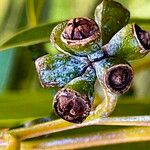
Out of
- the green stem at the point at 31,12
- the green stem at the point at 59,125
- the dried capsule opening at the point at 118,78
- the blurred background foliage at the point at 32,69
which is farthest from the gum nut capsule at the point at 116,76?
the green stem at the point at 31,12

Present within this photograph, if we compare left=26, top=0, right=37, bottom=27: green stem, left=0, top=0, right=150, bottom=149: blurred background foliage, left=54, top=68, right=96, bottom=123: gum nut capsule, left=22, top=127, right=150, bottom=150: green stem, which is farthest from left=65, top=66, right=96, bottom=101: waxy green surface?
left=26, top=0, right=37, bottom=27: green stem

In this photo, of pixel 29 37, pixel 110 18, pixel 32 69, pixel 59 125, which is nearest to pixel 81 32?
pixel 110 18

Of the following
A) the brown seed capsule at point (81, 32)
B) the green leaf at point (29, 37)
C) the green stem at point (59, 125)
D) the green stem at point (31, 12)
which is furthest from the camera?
the green stem at point (31, 12)

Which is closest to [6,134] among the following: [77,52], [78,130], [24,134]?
[24,134]

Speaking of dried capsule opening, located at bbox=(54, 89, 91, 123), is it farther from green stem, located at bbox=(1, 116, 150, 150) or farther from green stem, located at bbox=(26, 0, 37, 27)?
green stem, located at bbox=(26, 0, 37, 27)

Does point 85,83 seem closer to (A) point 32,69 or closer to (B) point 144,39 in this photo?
(B) point 144,39

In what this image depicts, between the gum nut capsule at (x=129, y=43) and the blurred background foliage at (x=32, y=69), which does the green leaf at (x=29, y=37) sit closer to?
the blurred background foliage at (x=32, y=69)

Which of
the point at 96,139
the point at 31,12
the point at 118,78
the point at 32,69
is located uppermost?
the point at 118,78

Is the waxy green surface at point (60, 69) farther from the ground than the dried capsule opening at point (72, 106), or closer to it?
farther from the ground

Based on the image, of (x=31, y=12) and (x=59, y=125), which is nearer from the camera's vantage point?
(x=59, y=125)
